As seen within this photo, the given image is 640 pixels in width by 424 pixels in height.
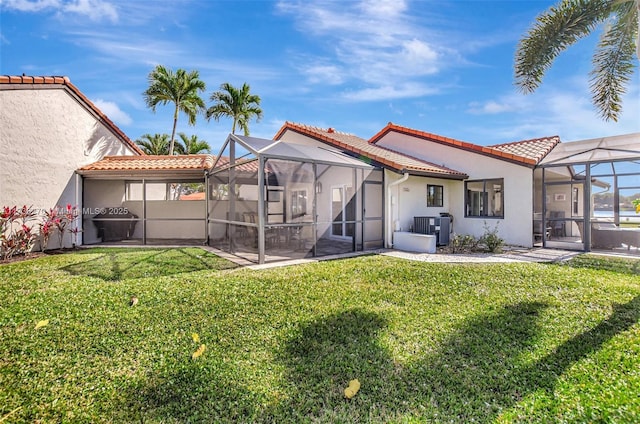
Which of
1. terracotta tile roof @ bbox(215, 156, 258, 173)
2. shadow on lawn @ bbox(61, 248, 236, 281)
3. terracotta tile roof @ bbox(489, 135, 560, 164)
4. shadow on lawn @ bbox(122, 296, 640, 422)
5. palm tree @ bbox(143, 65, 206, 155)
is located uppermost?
palm tree @ bbox(143, 65, 206, 155)

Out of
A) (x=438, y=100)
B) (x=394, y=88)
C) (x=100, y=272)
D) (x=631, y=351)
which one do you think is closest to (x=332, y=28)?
(x=394, y=88)

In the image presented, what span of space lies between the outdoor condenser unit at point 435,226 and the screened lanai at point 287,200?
5.12ft

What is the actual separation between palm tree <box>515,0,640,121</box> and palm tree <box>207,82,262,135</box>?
20.6 meters

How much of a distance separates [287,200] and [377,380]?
27.0 ft

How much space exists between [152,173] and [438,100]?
1594 centimetres

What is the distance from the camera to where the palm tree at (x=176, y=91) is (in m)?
21.7

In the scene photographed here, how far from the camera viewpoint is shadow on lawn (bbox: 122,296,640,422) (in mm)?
2984

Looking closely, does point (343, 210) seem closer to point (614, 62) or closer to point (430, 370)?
point (430, 370)

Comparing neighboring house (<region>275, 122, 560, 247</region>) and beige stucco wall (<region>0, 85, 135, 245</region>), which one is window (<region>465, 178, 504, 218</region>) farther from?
beige stucco wall (<region>0, 85, 135, 245</region>)

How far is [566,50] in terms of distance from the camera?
374 inches

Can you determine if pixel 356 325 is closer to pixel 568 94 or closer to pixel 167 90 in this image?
pixel 568 94

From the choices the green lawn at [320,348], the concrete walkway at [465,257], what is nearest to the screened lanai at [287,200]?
the concrete walkway at [465,257]

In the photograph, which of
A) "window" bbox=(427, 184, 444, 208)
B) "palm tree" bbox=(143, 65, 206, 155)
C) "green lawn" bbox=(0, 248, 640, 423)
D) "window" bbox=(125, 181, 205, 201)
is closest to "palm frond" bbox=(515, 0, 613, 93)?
"window" bbox=(427, 184, 444, 208)

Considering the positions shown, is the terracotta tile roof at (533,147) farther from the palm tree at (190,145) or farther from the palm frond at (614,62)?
the palm tree at (190,145)
